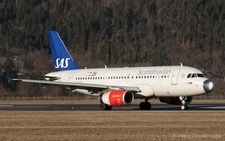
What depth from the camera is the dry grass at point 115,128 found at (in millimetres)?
27938

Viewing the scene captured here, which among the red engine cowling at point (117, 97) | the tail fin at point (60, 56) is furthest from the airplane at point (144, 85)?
the tail fin at point (60, 56)

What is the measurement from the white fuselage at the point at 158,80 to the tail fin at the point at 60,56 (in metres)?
6.39

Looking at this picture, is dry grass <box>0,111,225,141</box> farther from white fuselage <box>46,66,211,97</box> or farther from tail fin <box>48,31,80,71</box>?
tail fin <box>48,31,80,71</box>

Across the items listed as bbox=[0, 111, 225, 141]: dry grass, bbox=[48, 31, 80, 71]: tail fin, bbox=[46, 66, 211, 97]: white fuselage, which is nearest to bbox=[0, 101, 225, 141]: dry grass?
bbox=[0, 111, 225, 141]: dry grass

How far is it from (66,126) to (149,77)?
19.6 meters

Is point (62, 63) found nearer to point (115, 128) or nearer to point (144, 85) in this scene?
point (144, 85)

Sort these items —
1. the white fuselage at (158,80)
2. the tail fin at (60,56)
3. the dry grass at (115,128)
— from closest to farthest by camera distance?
the dry grass at (115,128) → the white fuselage at (158,80) → the tail fin at (60,56)

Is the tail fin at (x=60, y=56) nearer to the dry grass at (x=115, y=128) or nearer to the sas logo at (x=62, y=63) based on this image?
the sas logo at (x=62, y=63)

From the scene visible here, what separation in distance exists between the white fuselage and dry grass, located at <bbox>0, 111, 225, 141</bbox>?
35.4ft

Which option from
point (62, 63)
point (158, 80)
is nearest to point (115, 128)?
point (158, 80)

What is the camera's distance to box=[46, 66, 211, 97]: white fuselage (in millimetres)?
49844

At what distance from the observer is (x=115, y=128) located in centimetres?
3197

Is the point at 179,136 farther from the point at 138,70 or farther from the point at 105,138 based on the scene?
the point at 138,70

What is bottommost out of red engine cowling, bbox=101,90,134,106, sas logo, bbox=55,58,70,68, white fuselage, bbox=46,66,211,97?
red engine cowling, bbox=101,90,134,106
